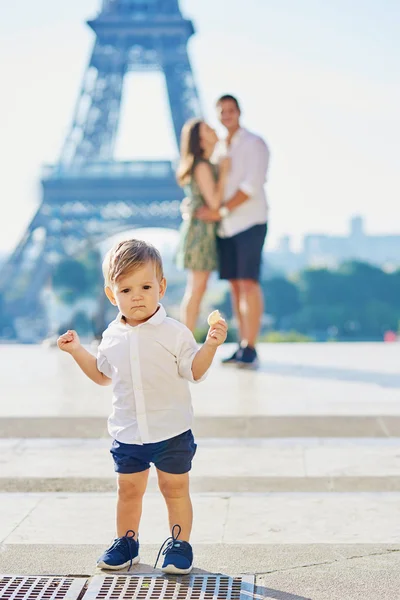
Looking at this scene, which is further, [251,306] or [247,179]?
[251,306]

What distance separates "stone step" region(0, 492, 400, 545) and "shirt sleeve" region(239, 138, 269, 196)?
10.1 ft

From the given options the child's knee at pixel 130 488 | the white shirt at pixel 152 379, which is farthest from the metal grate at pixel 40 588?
the white shirt at pixel 152 379

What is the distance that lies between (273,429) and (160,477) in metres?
1.79

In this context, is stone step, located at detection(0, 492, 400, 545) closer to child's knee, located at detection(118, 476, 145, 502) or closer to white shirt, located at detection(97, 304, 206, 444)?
child's knee, located at detection(118, 476, 145, 502)

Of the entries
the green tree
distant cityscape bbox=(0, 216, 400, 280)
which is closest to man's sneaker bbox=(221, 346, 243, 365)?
the green tree

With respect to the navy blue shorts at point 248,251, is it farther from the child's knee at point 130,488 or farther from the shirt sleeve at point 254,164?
the child's knee at point 130,488

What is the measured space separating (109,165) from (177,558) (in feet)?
122

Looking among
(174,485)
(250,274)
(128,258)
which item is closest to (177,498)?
(174,485)

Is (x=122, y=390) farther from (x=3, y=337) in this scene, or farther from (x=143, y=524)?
(x=3, y=337)

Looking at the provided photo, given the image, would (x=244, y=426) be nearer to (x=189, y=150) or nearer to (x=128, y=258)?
(x=128, y=258)

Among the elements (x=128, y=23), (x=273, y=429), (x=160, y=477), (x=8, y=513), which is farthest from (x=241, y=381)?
(x=128, y=23)

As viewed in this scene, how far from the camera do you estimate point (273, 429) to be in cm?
457

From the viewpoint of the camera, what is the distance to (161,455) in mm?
2781

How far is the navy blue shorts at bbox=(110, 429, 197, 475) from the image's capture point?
2.78m
